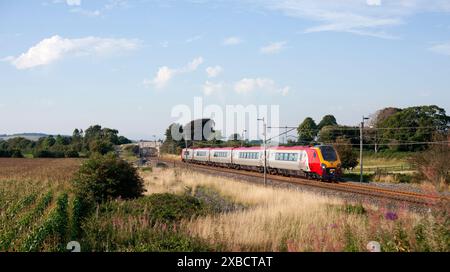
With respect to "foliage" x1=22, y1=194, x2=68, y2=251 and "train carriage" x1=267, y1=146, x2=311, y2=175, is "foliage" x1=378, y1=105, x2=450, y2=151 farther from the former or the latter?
"foliage" x1=22, y1=194, x2=68, y2=251

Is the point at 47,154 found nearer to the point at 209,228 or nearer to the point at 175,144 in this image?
the point at 175,144

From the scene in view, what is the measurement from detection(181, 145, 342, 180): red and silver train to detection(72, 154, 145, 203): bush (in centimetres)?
1540

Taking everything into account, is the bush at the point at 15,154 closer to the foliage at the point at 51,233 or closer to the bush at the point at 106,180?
the bush at the point at 106,180

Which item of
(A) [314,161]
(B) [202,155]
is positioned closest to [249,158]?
(A) [314,161]

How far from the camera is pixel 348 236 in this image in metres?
9.64

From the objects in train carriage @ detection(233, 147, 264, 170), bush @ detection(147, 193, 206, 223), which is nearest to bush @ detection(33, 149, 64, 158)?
train carriage @ detection(233, 147, 264, 170)

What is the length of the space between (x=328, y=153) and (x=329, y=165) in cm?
86

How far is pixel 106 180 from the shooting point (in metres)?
18.9

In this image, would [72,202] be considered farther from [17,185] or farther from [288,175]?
[288,175]

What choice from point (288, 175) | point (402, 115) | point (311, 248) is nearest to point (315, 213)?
point (311, 248)

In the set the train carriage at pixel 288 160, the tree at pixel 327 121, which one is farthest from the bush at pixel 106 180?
the tree at pixel 327 121

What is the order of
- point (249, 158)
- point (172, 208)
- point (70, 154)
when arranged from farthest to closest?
point (70, 154) < point (249, 158) < point (172, 208)

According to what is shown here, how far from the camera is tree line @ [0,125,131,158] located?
89062mm
